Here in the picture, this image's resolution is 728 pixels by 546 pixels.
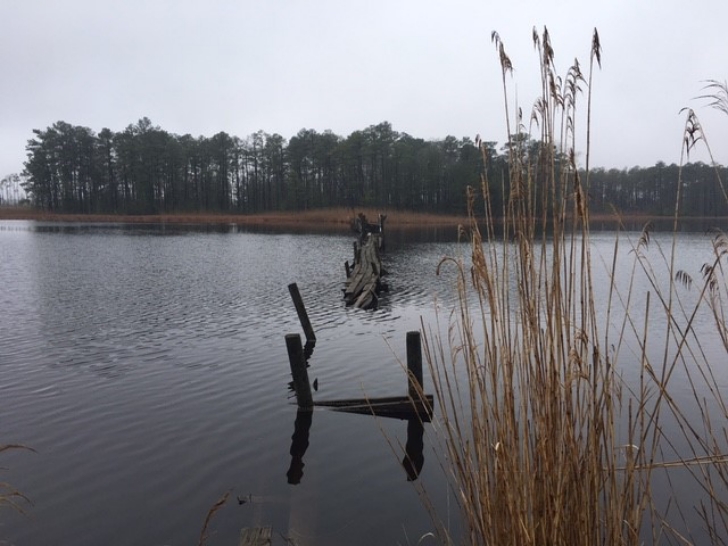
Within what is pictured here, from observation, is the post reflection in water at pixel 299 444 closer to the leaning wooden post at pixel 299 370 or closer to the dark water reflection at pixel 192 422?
the dark water reflection at pixel 192 422

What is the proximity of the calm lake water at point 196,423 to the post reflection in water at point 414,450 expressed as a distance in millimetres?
85

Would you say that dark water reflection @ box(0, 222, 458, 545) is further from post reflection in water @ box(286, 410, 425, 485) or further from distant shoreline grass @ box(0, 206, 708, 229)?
distant shoreline grass @ box(0, 206, 708, 229)

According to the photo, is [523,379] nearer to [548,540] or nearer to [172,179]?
[548,540]

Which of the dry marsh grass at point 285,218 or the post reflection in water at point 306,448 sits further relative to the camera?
the dry marsh grass at point 285,218

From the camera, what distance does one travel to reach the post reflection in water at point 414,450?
251 inches

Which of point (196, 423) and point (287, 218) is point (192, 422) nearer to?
point (196, 423)

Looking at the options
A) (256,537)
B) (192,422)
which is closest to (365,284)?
(192,422)

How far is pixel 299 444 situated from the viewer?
6996 millimetres

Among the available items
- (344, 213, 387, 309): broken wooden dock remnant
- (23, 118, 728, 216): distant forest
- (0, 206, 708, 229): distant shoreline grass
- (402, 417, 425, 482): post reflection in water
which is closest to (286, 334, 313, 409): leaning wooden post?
(402, 417, 425, 482): post reflection in water

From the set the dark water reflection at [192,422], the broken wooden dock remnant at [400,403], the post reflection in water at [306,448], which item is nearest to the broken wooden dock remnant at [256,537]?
the dark water reflection at [192,422]

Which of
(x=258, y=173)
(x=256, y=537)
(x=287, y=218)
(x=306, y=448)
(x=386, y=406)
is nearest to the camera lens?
(x=256, y=537)

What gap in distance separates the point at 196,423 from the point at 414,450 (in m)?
3.15

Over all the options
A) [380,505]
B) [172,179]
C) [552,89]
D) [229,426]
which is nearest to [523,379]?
[552,89]

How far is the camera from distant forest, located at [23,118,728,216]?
82.4 metres
